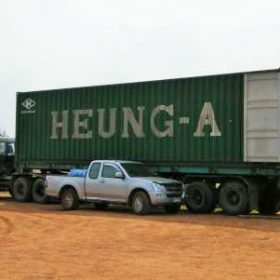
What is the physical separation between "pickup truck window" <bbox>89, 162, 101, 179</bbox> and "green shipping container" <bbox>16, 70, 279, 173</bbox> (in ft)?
5.68

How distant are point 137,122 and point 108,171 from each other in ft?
7.58

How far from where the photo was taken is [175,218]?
1933 centimetres

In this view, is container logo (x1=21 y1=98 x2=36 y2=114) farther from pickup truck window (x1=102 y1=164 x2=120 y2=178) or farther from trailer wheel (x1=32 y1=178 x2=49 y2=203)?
pickup truck window (x1=102 y1=164 x2=120 y2=178)

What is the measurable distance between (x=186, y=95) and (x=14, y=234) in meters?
8.24

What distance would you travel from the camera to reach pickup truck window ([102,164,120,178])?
21172mm

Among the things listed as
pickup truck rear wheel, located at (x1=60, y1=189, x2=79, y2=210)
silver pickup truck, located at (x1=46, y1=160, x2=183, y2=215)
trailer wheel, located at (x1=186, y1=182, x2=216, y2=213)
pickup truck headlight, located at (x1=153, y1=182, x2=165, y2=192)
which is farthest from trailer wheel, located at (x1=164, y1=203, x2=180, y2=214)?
pickup truck rear wheel, located at (x1=60, y1=189, x2=79, y2=210)

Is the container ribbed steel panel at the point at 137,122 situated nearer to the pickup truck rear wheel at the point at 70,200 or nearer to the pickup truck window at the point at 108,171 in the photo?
the pickup truck window at the point at 108,171

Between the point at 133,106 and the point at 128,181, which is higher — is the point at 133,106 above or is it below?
above

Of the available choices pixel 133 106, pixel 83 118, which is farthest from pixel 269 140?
pixel 83 118

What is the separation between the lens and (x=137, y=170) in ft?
70.3

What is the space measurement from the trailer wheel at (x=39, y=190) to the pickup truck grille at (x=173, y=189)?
6170mm

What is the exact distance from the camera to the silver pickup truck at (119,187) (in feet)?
66.7

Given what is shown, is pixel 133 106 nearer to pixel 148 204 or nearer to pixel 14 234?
pixel 148 204

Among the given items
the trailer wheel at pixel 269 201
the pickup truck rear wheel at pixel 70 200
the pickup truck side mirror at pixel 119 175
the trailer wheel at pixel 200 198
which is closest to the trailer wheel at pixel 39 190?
the pickup truck rear wheel at pixel 70 200
